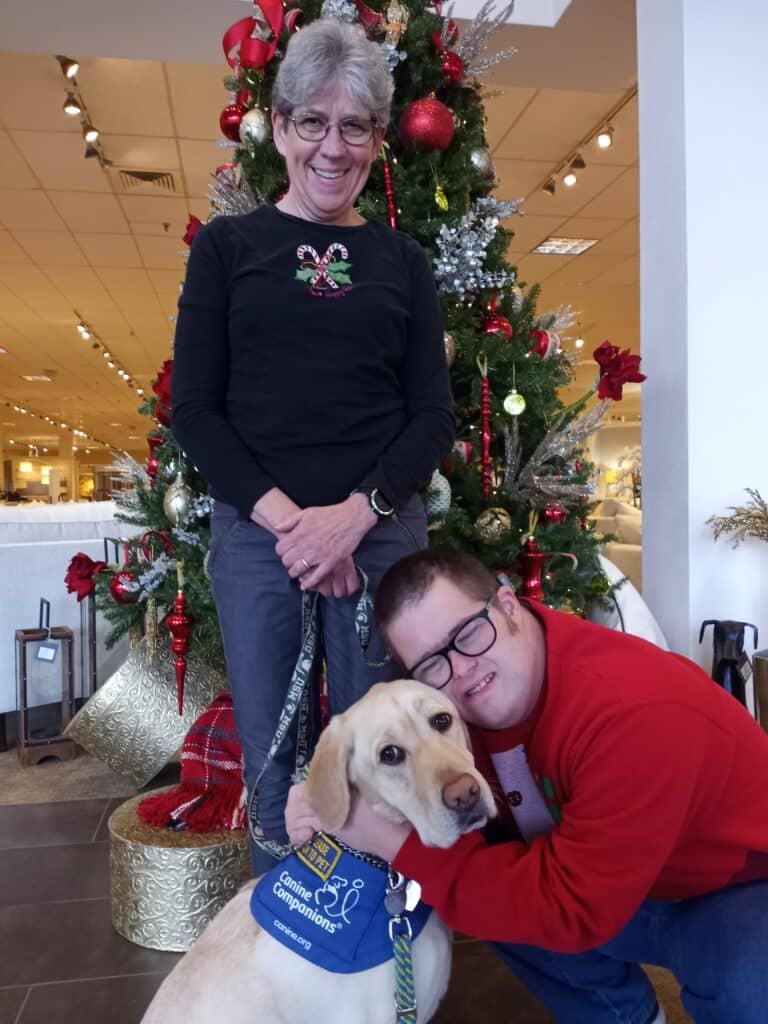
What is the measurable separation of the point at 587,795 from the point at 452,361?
165 cm

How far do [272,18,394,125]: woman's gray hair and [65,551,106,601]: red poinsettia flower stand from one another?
71.2 inches

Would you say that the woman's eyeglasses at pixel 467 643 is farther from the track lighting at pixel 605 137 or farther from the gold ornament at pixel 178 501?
the track lighting at pixel 605 137

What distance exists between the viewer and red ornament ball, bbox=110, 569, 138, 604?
2613mm

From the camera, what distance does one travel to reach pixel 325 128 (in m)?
1.54

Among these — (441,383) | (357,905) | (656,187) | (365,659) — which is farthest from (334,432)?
(656,187)

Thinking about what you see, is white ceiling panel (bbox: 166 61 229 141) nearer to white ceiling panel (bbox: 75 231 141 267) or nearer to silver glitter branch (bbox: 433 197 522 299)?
silver glitter branch (bbox: 433 197 522 299)

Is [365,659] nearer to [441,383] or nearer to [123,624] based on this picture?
[441,383]

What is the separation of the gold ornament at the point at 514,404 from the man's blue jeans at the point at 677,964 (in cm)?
149

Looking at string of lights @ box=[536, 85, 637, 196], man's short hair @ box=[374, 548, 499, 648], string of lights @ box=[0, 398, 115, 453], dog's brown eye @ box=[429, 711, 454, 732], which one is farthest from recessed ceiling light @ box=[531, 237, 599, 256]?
string of lights @ box=[0, 398, 115, 453]

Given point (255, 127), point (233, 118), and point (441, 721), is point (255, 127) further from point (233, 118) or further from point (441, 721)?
point (441, 721)

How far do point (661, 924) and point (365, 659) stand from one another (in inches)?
27.0

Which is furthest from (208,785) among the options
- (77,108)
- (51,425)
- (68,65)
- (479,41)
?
(51,425)

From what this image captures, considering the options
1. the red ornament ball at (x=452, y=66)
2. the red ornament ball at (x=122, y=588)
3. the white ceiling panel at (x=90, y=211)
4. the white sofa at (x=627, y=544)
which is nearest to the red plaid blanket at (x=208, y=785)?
the red ornament ball at (x=122, y=588)

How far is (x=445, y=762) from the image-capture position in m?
1.14
